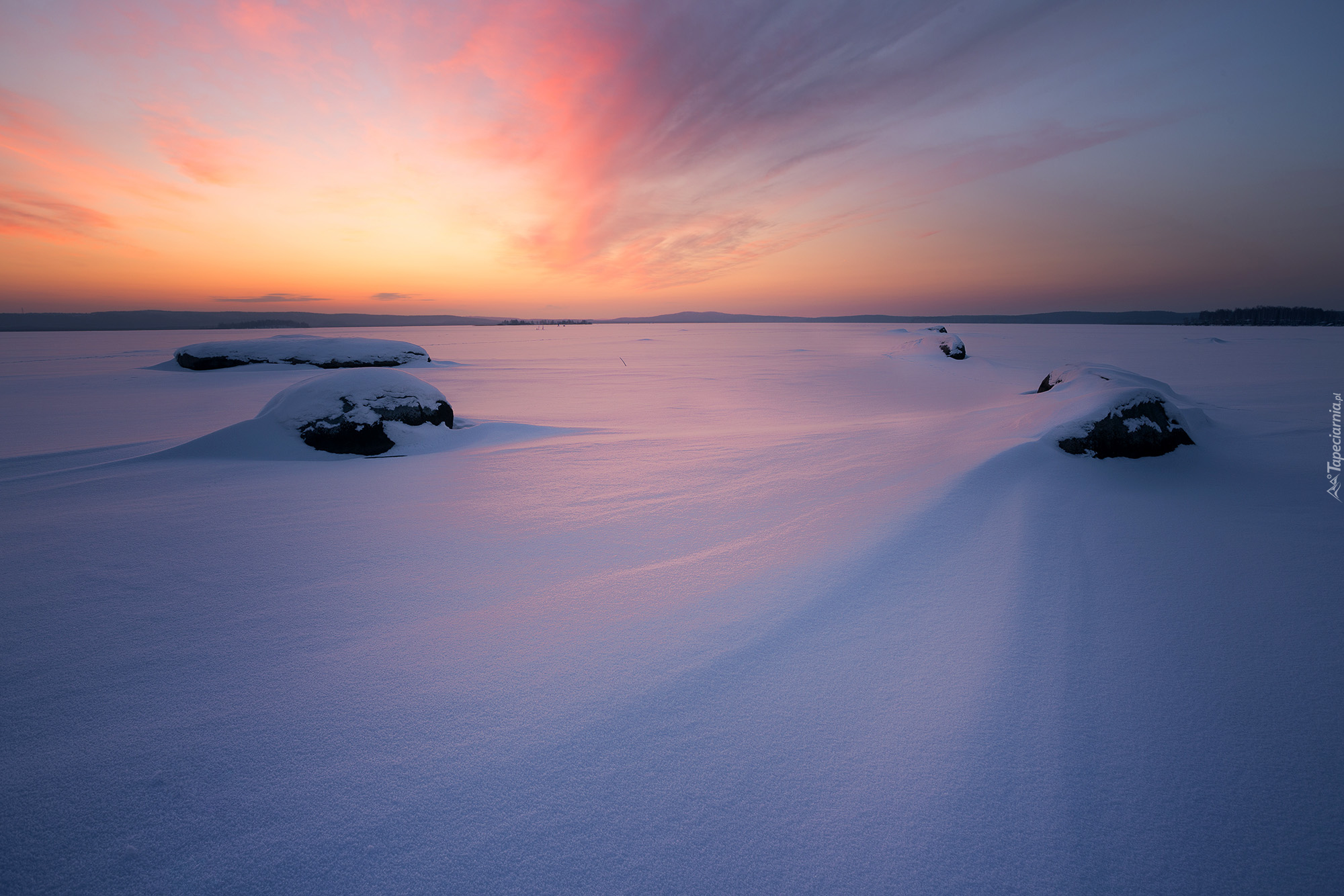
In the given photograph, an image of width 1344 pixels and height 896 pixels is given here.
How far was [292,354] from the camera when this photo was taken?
12945 mm

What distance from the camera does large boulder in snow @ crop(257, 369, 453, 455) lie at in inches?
186

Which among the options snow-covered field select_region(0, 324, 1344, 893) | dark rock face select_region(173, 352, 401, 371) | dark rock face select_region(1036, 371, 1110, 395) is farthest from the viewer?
dark rock face select_region(173, 352, 401, 371)

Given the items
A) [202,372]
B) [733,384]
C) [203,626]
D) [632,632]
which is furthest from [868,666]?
[202,372]

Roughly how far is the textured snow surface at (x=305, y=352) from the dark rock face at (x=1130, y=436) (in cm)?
1387

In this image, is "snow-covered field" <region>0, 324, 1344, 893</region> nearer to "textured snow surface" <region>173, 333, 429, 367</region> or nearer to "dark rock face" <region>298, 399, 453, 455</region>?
"dark rock face" <region>298, 399, 453, 455</region>

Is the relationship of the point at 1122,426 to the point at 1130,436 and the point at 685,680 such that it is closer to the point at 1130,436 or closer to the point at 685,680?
the point at 1130,436

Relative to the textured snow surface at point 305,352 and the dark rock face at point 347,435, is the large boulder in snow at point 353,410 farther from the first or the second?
the textured snow surface at point 305,352

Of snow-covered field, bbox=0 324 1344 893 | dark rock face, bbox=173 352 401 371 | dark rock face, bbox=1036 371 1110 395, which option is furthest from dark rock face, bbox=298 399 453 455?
dark rock face, bbox=173 352 401 371

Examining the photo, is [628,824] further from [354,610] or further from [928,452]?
[928,452]

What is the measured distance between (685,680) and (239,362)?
51.7 feet

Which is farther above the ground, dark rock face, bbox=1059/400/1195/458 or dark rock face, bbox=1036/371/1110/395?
dark rock face, bbox=1036/371/1110/395

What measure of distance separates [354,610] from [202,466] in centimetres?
329

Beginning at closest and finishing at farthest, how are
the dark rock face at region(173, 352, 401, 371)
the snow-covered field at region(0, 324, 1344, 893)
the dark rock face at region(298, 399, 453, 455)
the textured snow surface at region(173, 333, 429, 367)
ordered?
the snow-covered field at region(0, 324, 1344, 893)
the dark rock face at region(298, 399, 453, 455)
the dark rock face at region(173, 352, 401, 371)
the textured snow surface at region(173, 333, 429, 367)

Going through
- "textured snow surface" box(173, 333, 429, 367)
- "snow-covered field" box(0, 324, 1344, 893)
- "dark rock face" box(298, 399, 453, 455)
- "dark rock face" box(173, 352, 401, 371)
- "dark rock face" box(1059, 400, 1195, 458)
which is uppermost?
"textured snow surface" box(173, 333, 429, 367)
